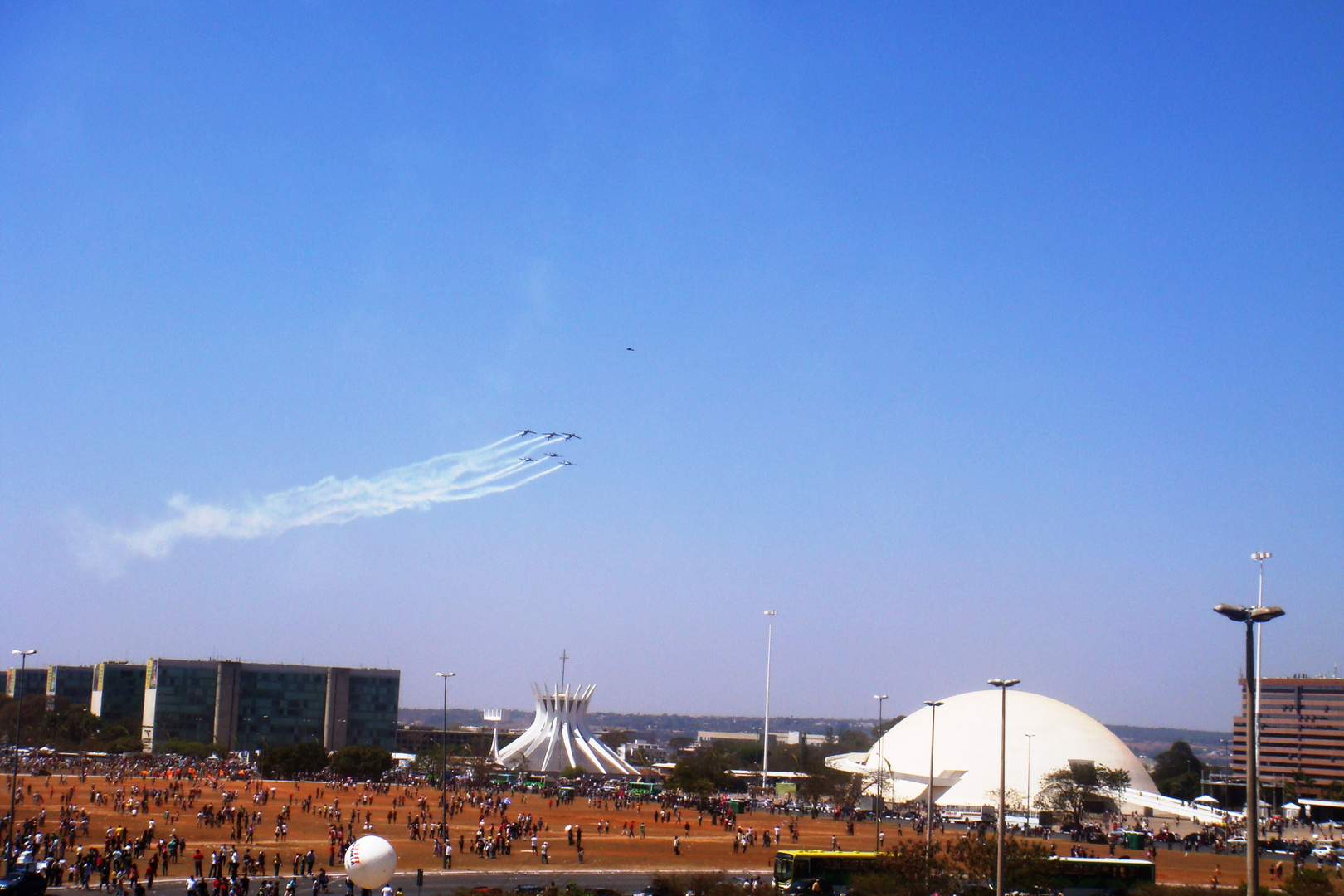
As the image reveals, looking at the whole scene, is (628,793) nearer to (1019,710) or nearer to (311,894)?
(311,894)

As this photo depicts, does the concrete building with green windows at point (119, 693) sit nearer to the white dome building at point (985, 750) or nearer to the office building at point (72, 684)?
the office building at point (72, 684)

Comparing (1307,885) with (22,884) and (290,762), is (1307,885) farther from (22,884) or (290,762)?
(290,762)

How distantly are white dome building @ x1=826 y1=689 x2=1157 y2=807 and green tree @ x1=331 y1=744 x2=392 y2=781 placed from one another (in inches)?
1544

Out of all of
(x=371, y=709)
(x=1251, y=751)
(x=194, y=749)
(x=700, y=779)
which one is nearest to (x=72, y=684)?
(x=371, y=709)

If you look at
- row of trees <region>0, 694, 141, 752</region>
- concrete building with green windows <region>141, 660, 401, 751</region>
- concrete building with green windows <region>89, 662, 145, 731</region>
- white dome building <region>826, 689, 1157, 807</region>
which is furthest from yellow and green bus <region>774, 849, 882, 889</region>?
concrete building with green windows <region>89, 662, 145, 731</region>

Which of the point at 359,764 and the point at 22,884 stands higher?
the point at 22,884

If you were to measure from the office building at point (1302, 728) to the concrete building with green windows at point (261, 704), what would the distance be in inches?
4136

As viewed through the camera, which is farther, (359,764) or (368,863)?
(359,764)

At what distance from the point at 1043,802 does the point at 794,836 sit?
92.1 ft

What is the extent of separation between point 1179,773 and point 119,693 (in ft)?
396

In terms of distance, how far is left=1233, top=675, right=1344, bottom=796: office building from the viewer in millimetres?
141250

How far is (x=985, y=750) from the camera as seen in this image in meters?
106

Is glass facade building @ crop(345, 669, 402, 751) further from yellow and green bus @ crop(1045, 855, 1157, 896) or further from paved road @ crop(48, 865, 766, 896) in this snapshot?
yellow and green bus @ crop(1045, 855, 1157, 896)

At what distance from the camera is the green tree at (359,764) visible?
8606 cm
